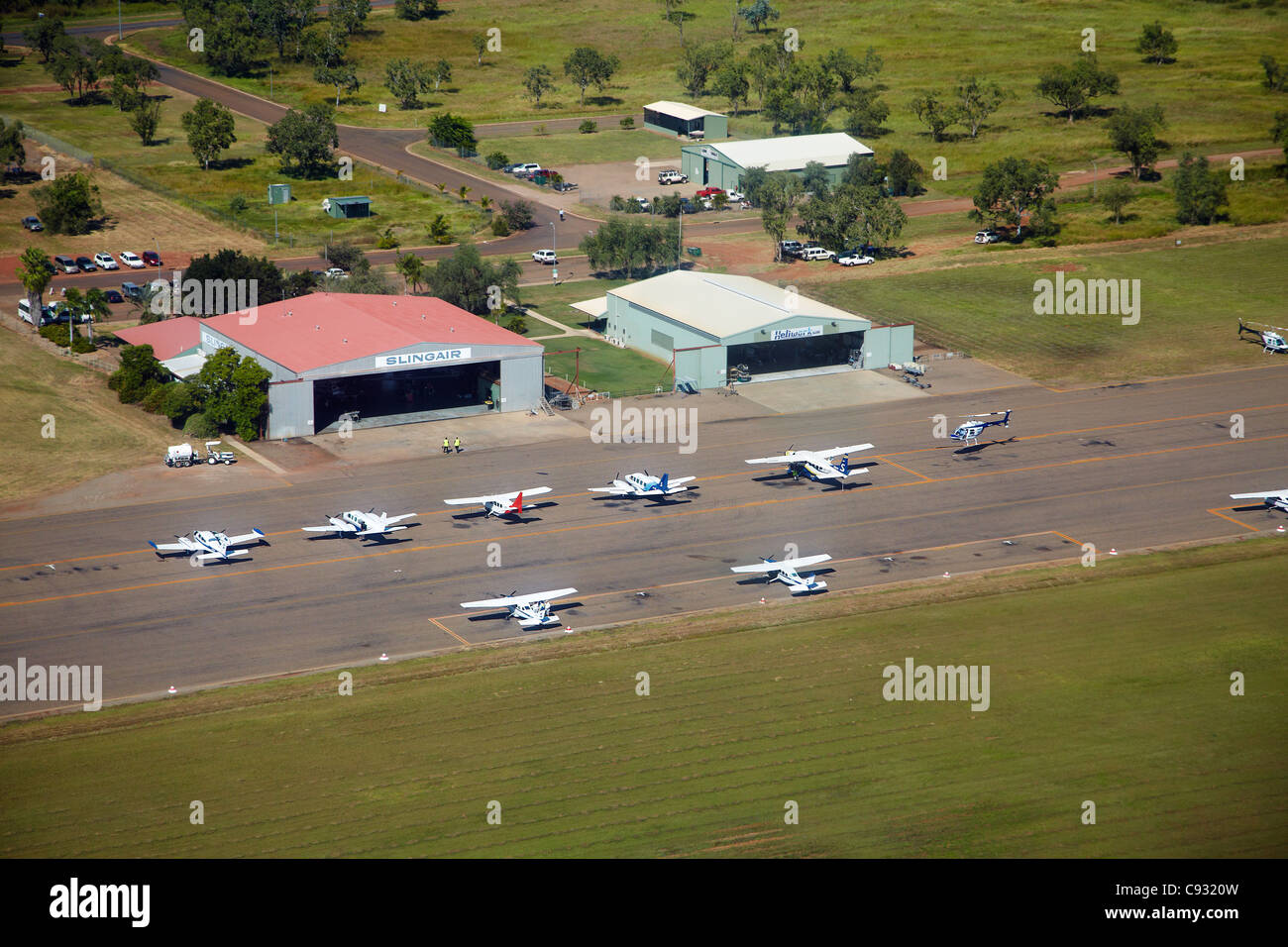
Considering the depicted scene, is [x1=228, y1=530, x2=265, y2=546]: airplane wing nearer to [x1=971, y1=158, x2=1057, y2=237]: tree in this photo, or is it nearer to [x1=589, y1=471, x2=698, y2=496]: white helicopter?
Result: [x1=589, y1=471, x2=698, y2=496]: white helicopter

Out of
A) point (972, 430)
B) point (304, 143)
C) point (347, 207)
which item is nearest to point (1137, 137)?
point (972, 430)

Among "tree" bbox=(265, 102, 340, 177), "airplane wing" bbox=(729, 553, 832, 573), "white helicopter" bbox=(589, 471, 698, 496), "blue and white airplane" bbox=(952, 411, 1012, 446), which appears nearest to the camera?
"airplane wing" bbox=(729, 553, 832, 573)

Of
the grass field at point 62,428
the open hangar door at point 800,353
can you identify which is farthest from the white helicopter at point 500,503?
the open hangar door at point 800,353

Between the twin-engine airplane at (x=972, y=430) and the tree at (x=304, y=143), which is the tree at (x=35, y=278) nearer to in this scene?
the tree at (x=304, y=143)

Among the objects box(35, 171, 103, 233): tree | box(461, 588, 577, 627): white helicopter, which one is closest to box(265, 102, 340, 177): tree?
box(35, 171, 103, 233): tree
